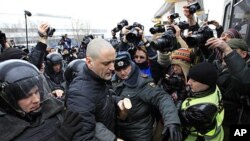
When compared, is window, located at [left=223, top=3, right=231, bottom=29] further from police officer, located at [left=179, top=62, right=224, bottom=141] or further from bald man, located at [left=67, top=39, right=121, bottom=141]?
bald man, located at [left=67, top=39, right=121, bottom=141]

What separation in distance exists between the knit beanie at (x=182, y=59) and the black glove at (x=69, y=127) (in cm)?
164

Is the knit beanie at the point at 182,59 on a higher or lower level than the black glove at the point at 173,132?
higher

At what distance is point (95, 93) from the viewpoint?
6.49 feet

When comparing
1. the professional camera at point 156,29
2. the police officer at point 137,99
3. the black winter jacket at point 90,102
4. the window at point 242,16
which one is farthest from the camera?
the professional camera at point 156,29

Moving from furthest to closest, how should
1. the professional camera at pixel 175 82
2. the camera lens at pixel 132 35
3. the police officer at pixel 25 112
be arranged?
the camera lens at pixel 132 35
the professional camera at pixel 175 82
the police officer at pixel 25 112

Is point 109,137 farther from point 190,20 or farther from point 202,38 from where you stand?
point 190,20

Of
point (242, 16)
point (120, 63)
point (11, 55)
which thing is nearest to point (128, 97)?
point (120, 63)

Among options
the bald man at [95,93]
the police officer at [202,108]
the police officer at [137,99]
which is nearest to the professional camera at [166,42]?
the police officer at [137,99]

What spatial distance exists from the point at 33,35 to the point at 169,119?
40.1 meters

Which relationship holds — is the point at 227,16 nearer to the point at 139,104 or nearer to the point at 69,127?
the point at 139,104

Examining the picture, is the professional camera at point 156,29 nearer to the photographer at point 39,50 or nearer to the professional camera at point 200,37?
the professional camera at point 200,37

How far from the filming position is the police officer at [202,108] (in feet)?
6.79

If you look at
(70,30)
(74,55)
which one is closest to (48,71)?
(74,55)

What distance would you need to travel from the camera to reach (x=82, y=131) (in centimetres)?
178
